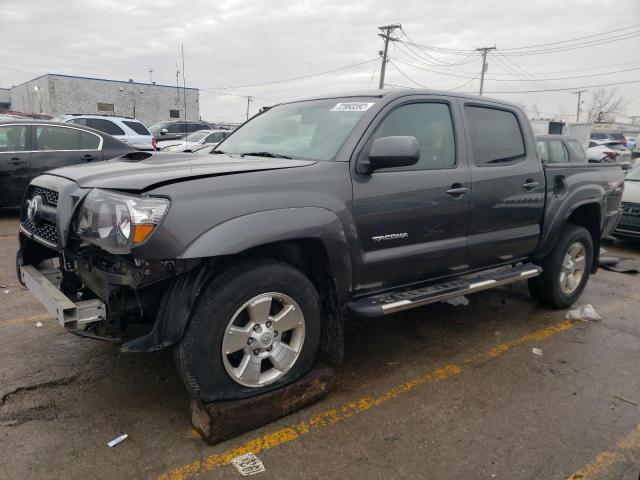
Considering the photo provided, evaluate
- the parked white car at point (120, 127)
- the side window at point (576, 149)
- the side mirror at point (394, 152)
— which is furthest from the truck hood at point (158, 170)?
the parked white car at point (120, 127)

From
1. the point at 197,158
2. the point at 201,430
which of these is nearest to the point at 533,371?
the point at 201,430

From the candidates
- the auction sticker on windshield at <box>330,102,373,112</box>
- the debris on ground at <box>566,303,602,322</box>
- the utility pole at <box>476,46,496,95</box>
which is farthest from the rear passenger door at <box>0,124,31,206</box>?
the utility pole at <box>476,46,496,95</box>

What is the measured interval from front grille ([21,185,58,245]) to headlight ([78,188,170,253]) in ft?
1.83

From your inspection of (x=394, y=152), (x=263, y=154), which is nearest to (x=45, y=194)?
(x=263, y=154)

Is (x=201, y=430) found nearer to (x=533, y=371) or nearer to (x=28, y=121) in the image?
(x=533, y=371)

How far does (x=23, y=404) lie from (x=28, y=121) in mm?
6648

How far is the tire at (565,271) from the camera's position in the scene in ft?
15.6

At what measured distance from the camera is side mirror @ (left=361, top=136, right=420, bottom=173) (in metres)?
2.96

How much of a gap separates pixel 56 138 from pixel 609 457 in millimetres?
8528

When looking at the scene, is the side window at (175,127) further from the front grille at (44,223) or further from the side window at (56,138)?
the front grille at (44,223)

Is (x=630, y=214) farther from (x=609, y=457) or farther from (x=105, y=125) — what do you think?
(x=105, y=125)

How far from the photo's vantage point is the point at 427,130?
144 inches

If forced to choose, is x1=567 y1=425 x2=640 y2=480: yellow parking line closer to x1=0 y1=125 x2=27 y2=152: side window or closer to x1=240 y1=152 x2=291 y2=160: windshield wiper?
x1=240 y1=152 x2=291 y2=160: windshield wiper

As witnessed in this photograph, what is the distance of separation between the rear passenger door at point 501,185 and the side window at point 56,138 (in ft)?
22.5
